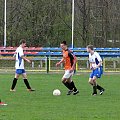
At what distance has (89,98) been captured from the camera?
16828 mm

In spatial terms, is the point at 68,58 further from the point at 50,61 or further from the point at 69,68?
the point at 50,61

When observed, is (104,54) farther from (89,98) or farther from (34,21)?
(89,98)

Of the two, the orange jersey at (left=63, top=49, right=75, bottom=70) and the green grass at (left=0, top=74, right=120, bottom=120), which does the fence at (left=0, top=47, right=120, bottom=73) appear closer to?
the orange jersey at (left=63, top=49, right=75, bottom=70)

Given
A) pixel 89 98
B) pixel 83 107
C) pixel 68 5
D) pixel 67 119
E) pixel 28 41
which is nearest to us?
pixel 67 119

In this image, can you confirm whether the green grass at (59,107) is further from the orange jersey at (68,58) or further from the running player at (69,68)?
the orange jersey at (68,58)

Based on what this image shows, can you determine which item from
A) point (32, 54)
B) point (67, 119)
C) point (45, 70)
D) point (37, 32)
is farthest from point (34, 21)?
Result: point (67, 119)

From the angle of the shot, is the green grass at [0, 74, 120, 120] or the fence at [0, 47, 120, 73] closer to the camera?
the green grass at [0, 74, 120, 120]

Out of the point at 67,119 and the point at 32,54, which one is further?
the point at 32,54

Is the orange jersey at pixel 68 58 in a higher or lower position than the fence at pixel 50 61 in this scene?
lower

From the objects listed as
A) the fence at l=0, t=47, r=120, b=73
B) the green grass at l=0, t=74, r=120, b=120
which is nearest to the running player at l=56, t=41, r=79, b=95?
the green grass at l=0, t=74, r=120, b=120

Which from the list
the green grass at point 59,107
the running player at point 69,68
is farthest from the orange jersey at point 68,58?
the green grass at point 59,107

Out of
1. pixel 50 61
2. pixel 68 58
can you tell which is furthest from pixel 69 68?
pixel 50 61

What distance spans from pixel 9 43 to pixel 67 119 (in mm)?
41744

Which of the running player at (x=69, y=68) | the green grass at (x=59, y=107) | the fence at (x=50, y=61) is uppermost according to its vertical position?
the fence at (x=50, y=61)
